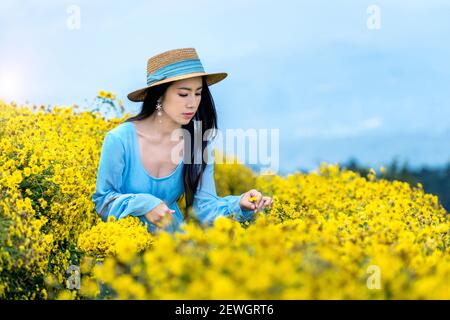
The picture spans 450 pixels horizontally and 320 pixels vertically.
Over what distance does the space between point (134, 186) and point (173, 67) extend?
73 centimetres

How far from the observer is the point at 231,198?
4.17 meters

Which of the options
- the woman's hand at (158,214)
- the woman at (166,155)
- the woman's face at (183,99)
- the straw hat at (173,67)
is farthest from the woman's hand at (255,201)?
the straw hat at (173,67)

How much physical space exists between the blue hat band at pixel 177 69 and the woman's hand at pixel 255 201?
30.4 inches

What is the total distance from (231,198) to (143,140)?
2.09 feet

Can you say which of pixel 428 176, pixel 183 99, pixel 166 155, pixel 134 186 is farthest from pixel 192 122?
pixel 428 176

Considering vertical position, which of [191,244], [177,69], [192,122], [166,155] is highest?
[177,69]

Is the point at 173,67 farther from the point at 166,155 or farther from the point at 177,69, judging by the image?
the point at 166,155

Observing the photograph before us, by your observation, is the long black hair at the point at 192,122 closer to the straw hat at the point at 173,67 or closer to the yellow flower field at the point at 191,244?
the straw hat at the point at 173,67

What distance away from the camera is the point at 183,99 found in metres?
4.07
